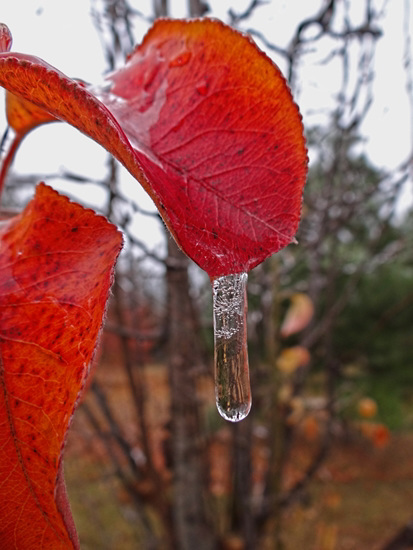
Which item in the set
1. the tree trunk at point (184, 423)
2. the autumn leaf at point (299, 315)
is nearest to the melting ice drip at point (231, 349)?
the tree trunk at point (184, 423)

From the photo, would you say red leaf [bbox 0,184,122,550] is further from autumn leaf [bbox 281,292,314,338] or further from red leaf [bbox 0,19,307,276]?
autumn leaf [bbox 281,292,314,338]

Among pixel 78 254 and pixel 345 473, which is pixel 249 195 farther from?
pixel 345 473

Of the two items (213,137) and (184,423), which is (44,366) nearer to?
(213,137)

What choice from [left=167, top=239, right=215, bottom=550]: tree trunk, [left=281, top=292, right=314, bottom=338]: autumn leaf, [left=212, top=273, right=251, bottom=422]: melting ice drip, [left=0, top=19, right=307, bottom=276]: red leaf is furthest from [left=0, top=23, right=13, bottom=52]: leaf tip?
[left=281, top=292, right=314, bottom=338]: autumn leaf

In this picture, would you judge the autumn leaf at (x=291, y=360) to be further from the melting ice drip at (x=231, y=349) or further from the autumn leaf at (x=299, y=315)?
the melting ice drip at (x=231, y=349)

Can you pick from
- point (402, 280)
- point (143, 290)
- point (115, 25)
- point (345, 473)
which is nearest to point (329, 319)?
point (143, 290)

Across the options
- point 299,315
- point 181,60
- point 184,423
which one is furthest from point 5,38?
point 299,315

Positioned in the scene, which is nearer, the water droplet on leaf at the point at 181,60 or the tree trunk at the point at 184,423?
the water droplet on leaf at the point at 181,60
